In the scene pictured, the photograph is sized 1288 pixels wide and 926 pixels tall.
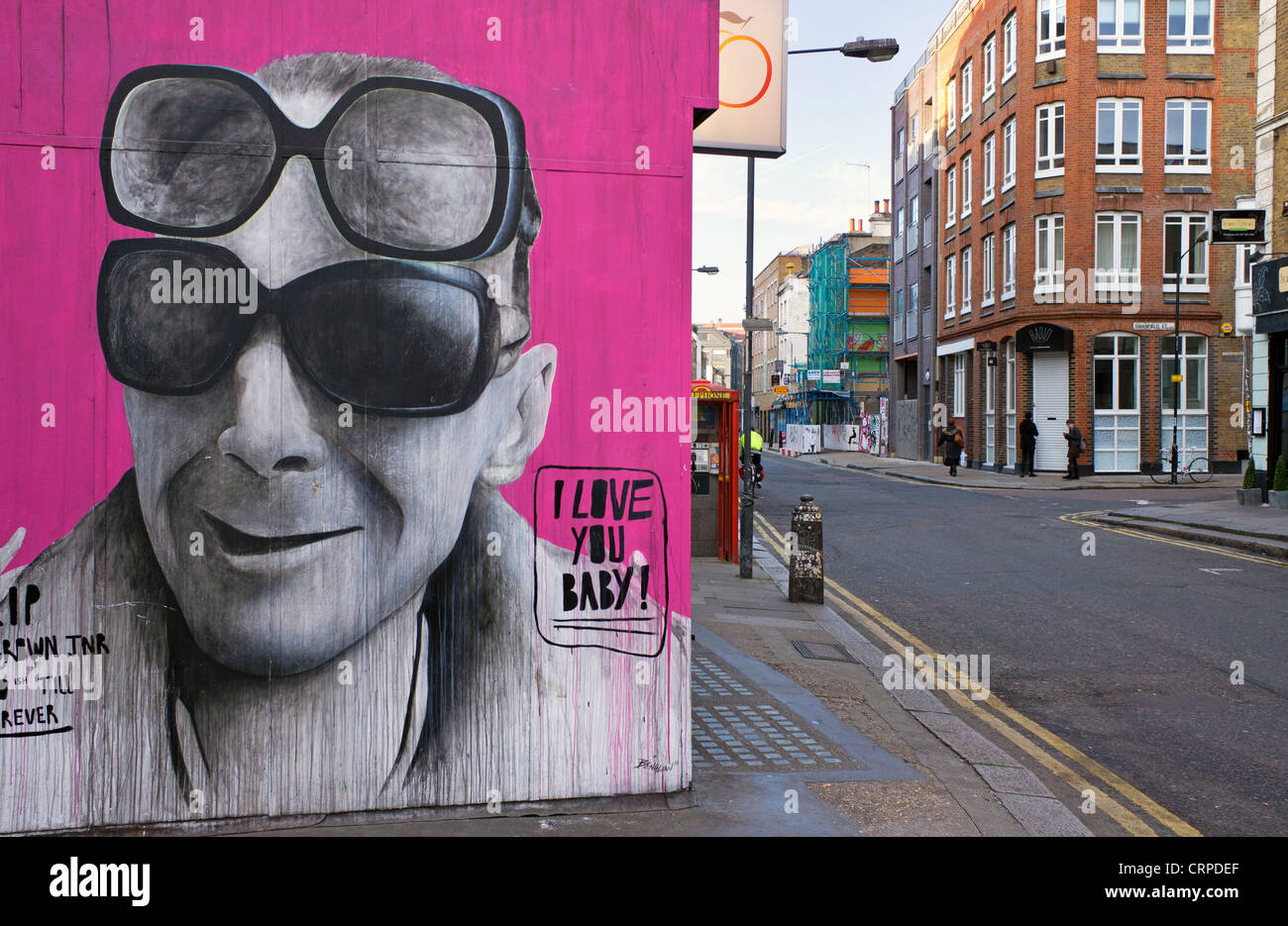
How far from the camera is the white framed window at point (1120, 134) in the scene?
3303cm

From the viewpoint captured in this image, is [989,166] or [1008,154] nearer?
[1008,154]

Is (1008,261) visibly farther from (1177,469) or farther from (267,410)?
(267,410)

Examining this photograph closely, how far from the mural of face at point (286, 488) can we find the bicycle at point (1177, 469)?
99.7 feet

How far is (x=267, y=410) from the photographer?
4.25m

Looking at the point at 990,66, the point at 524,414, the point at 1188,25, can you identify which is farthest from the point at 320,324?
the point at 990,66

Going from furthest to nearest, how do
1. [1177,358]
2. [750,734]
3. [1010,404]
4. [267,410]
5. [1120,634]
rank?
[1010,404] → [1177,358] → [1120,634] → [750,734] → [267,410]

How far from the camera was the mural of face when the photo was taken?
4223 mm

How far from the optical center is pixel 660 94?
4594 millimetres

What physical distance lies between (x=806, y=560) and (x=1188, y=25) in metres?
30.0

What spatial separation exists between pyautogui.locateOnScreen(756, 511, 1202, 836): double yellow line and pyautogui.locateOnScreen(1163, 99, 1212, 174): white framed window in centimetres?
2935

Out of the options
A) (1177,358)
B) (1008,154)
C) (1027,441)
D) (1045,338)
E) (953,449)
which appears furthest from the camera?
(1008,154)

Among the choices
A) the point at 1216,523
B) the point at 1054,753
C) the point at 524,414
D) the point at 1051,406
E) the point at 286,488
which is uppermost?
the point at 1051,406

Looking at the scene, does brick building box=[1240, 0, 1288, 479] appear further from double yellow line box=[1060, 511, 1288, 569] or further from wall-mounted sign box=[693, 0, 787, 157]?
wall-mounted sign box=[693, 0, 787, 157]
